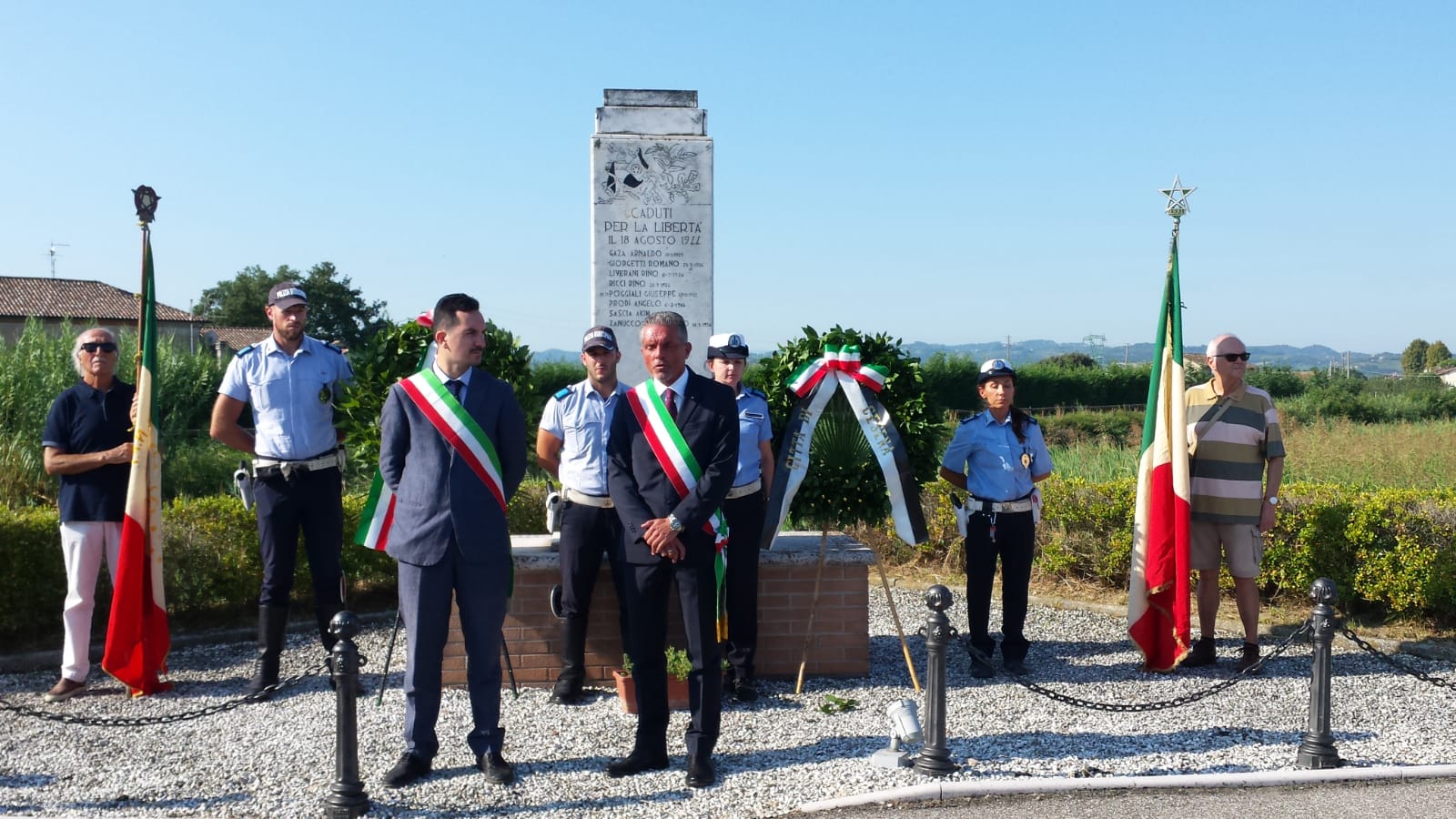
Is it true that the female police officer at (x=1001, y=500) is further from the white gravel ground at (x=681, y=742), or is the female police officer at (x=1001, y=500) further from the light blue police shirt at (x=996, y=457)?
the white gravel ground at (x=681, y=742)

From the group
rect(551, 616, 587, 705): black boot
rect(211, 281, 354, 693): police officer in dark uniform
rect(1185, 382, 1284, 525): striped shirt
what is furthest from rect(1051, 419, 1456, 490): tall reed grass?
rect(211, 281, 354, 693): police officer in dark uniform

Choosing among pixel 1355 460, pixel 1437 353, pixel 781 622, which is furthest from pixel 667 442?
pixel 1437 353

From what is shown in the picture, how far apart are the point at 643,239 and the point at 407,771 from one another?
439cm

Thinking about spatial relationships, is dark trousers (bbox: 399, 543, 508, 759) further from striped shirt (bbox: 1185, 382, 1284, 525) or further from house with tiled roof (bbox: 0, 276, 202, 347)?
house with tiled roof (bbox: 0, 276, 202, 347)

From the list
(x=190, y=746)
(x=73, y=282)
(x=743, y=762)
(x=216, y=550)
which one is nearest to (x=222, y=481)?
(x=216, y=550)

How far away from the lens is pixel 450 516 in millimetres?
4688

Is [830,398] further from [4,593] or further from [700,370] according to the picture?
[4,593]

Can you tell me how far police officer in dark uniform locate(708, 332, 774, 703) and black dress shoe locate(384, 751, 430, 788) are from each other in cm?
187

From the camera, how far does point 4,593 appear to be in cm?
709

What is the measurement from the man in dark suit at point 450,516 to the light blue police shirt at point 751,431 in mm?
1597

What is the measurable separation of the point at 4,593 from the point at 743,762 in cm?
503

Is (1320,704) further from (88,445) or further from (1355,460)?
(1355,460)

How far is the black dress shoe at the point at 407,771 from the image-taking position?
15.4 ft

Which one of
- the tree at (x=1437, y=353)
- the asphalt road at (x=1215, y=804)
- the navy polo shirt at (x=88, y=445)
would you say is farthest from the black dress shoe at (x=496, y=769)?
the tree at (x=1437, y=353)
